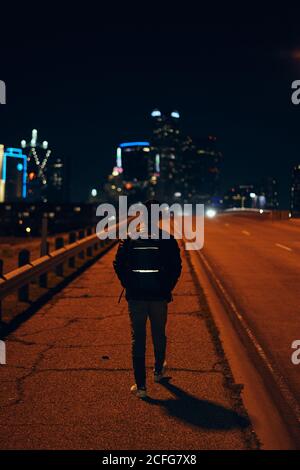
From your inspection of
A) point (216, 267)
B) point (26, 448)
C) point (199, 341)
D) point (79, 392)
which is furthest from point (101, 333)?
point (216, 267)

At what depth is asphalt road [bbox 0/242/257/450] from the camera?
514cm

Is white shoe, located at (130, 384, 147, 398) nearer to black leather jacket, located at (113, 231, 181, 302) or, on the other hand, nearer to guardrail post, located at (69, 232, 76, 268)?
black leather jacket, located at (113, 231, 181, 302)

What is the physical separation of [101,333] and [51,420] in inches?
148

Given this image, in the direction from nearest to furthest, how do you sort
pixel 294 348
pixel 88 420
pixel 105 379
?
pixel 88 420
pixel 105 379
pixel 294 348

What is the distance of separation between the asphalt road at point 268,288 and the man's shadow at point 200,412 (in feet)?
3.20

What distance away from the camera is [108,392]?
639 centimetres

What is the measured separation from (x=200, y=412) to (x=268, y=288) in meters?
8.49

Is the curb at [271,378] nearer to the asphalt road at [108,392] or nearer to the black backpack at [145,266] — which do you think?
the asphalt road at [108,392]

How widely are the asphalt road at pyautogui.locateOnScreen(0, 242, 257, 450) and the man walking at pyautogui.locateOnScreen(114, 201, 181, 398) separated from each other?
496 mm

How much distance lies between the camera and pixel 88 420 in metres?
5.55

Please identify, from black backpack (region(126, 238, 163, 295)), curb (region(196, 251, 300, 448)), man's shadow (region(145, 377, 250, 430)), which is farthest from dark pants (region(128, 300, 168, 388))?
curb (region(196, 251, 300, 448))

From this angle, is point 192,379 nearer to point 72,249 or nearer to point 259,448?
point 259,448

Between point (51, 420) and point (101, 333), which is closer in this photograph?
point (51, 420)

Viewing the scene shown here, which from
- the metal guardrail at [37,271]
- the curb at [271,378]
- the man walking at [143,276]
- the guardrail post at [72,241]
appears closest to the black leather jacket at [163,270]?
the man walking at [143,276]
